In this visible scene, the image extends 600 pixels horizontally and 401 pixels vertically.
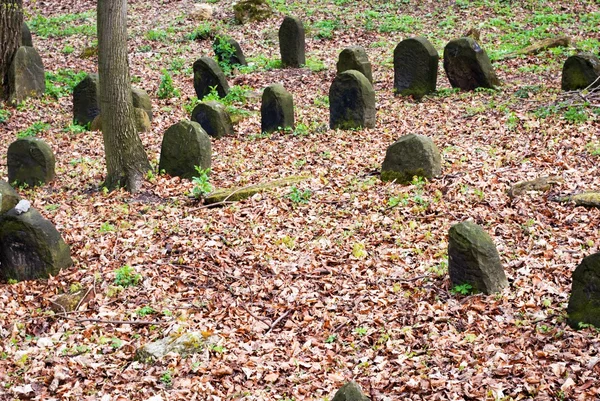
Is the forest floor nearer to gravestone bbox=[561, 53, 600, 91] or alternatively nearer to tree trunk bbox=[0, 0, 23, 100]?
gravestone bbox=[561, 53, 600, 91]

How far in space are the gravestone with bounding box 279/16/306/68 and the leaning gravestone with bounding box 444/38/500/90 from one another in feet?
15.2

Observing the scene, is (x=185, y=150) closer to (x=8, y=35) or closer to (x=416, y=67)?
(x=416, y=67)

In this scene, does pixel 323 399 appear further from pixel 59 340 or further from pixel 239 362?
pixel 59 340

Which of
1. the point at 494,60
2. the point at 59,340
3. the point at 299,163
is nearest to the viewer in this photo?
the point at 59,340

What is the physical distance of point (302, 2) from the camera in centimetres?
2370

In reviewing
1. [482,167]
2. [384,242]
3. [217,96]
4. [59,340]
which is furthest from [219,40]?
[59,340]

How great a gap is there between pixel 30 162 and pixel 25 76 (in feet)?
19.1

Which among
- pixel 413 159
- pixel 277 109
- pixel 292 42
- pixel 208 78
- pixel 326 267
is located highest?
pixel 292 42

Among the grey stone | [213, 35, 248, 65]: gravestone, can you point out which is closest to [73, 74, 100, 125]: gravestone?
[213, 35, 248, 65]: gravestone

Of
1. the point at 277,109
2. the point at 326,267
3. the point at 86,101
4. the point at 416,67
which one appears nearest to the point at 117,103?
the point at 277,109

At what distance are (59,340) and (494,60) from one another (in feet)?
42.8

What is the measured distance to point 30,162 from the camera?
10.4 metres

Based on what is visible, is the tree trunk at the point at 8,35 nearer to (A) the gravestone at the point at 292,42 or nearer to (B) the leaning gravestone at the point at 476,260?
(A) the gravestone at the point at 292,42

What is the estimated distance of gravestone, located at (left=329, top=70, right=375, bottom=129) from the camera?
1202 centimetres
